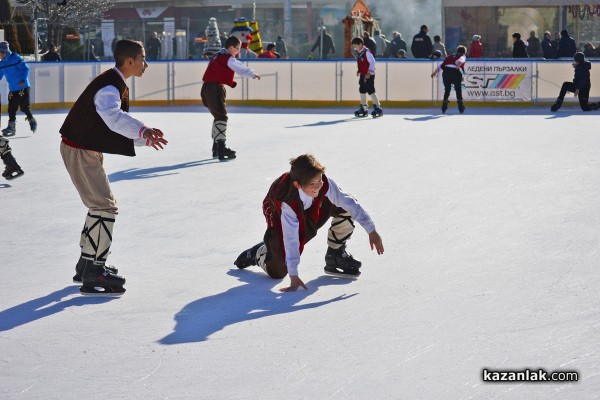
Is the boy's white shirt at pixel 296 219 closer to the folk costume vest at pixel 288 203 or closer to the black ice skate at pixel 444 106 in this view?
the folk costume vest at pixel 288 203

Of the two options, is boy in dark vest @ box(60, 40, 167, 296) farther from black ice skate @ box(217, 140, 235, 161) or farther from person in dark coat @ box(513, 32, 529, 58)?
person in dark coat @ box(513, 32, 529, 58)

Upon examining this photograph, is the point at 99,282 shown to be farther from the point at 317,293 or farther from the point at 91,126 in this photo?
the point at 317,293

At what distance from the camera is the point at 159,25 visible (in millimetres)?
Answer: 27406

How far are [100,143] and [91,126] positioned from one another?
3.9 inches

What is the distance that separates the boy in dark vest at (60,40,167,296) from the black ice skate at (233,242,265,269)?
794 mm

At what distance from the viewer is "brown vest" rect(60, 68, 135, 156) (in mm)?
5941

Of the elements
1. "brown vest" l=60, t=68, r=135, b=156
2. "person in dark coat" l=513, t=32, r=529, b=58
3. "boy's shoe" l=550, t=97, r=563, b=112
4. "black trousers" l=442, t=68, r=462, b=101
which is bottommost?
"boy's shoe" l=550, t=97, r=563, b=112

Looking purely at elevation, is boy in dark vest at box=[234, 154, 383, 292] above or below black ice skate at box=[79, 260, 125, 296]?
above

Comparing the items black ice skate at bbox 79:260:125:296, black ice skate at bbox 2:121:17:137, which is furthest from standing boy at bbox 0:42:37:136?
black ice skate at bbox 79:260:125:296

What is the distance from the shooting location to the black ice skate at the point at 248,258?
6.58 meters

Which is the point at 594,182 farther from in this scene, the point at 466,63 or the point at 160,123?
the point at 466,63

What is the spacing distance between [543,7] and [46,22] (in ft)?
42.9

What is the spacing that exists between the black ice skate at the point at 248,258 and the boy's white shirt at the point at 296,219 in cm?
59

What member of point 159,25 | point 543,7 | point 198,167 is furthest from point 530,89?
point 198,167
